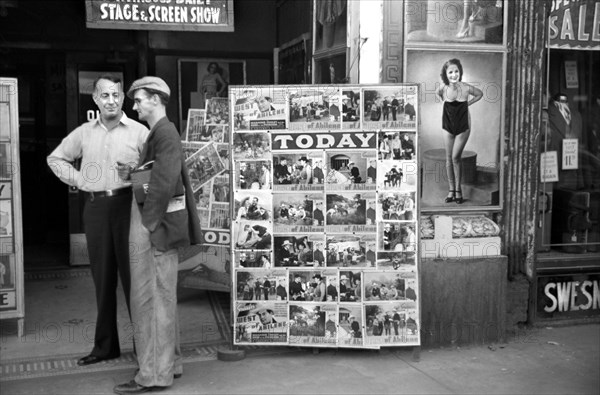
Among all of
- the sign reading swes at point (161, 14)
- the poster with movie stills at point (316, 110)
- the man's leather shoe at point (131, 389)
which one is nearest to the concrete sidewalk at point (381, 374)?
the man's leather shoe at point (131, 389)

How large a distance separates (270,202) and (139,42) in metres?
3.82

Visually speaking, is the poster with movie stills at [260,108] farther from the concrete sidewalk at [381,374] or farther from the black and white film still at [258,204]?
the concrete sidewalk at [381,374]

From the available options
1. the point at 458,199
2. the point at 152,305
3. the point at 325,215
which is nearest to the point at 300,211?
the point at 325,215

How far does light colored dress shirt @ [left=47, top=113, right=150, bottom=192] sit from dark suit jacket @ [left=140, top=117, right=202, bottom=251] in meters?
0.57

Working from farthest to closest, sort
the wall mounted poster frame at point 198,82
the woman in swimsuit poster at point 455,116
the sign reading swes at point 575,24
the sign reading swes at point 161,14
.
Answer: the wall mounted poster frame at point 198,82
the sign reading swes at point 161,14
the sign reading swes at point 575,24
the woman in swimsuit poster at point 455,116

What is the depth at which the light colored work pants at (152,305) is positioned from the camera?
4613 millimetres

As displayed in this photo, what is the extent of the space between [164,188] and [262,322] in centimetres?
130

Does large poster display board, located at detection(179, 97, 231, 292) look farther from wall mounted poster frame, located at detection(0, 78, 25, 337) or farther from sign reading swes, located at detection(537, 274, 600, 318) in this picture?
sign reading swes, located at detection(537, 274, 600, 318)

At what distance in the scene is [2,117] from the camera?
5641 millimetres

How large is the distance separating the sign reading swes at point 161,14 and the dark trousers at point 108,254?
1.86m

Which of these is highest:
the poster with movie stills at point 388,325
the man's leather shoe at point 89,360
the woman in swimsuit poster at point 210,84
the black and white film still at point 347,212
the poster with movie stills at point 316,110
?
the woman in swimsuit poster at point 210,84

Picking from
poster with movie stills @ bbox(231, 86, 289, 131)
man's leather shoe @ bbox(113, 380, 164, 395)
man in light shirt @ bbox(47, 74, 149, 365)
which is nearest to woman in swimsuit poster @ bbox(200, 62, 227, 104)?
man in light shirt @ bbox(47, 74, 149, 365)

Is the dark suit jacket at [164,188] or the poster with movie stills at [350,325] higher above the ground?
the dark suit jacket at [164,188]

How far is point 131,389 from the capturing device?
461 centimetres
